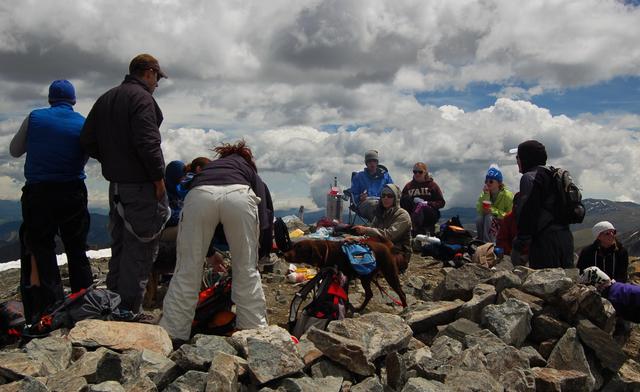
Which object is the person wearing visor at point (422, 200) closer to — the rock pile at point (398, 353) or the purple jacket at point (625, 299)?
the rock pile at point (398, 353)

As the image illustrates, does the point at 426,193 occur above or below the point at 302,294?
above

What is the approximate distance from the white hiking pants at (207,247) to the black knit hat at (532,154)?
13.2 feet

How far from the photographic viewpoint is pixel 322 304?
6219 millimetres

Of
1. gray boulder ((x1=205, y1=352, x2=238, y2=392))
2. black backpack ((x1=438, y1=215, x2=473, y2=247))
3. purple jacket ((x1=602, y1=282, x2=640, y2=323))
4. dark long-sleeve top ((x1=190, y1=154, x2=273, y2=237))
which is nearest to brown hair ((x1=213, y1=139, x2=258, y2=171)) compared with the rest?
dark long-sleeve top ((x1=190, y1=154, x2=273, y2=237))

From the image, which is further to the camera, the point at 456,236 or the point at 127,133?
the point at 456,236

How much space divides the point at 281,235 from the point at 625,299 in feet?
14.5

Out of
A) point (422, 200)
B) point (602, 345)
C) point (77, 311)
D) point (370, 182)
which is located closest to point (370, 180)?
point (370, 182)

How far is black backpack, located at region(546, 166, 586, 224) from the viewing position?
691 cm

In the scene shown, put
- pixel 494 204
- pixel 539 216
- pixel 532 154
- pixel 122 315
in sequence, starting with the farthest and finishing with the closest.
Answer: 1. pixel 494 204
2. pixel 532 154
3. pixel 539 216
4. pixel 122 315

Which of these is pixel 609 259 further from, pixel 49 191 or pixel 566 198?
pixel 49 191

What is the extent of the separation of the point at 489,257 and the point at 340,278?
505 cm

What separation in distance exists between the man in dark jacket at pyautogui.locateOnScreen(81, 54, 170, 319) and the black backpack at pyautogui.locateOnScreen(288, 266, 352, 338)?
6.14 feet

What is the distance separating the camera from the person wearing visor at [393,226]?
31.2 ft

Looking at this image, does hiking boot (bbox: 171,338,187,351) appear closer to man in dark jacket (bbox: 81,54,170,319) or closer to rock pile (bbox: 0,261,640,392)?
rock pile (bbox: 0,261,640,392)
